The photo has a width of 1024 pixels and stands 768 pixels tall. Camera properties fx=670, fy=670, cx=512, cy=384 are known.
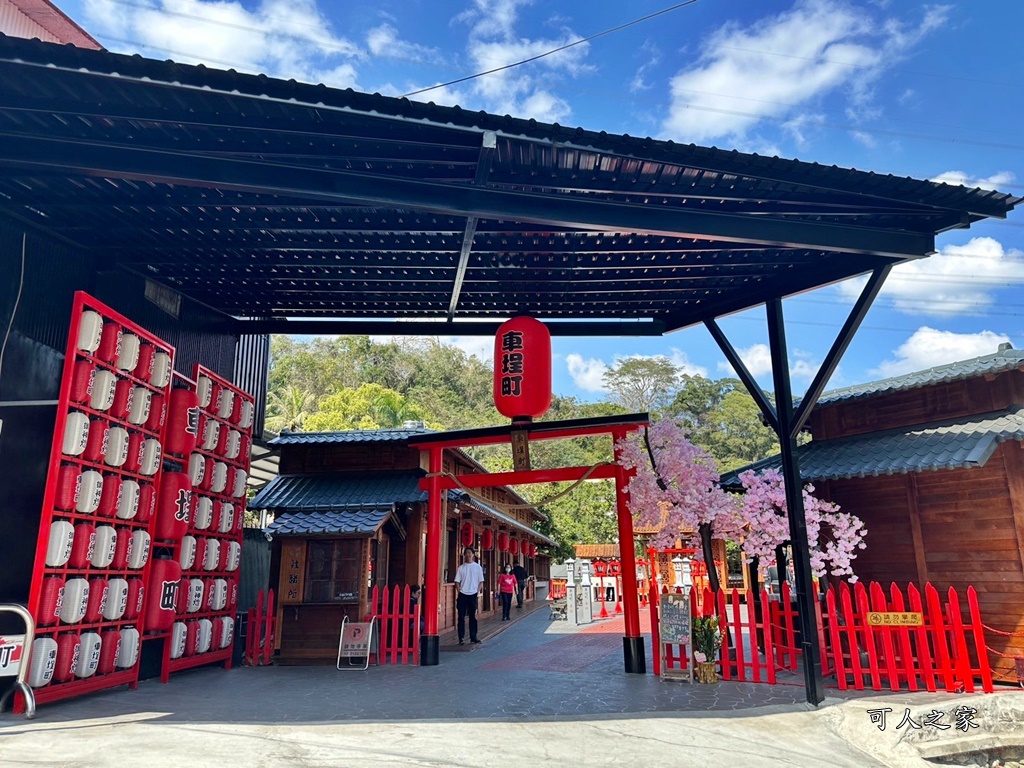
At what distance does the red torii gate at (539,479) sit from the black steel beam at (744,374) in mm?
1472

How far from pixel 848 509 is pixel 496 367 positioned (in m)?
6.51

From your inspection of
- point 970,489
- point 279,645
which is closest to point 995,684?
point 970,489

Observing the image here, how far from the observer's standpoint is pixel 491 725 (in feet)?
21.2

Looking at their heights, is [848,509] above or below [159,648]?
above

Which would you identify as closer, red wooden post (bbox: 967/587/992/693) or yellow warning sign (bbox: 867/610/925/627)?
red wooden post (bbox: 967/587/992/693)

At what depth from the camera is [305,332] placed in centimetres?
1123

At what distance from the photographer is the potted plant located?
340 inches

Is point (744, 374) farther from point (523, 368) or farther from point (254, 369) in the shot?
point (254, 369)

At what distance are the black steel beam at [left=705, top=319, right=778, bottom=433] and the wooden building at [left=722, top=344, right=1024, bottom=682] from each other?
66.2 inches

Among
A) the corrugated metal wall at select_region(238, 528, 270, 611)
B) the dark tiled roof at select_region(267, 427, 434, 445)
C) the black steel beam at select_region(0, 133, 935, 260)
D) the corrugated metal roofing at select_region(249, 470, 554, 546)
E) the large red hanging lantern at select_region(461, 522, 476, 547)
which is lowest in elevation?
the corrugated metal wall at select_region(238, 528, 270, 611)

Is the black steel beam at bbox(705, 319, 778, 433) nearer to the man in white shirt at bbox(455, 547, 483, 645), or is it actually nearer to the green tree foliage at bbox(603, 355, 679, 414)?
the man in white shirt at bbox(455, 547, 483, 645)

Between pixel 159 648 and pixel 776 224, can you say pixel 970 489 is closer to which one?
pixel 776 224

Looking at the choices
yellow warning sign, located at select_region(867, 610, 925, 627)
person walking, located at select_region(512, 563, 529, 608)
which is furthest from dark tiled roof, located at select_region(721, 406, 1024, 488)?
person walking, located at select_region(512, 563, 529, 608)

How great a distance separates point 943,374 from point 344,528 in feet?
32.7
